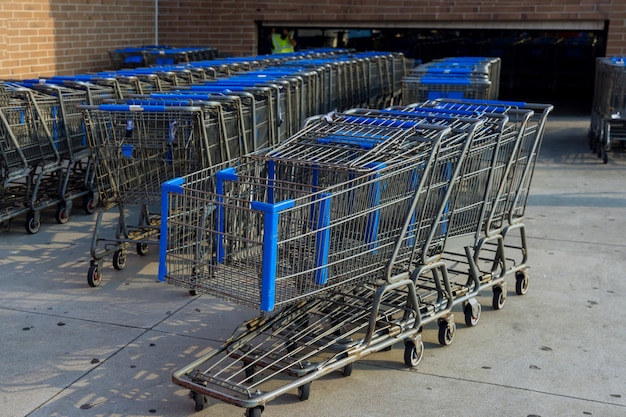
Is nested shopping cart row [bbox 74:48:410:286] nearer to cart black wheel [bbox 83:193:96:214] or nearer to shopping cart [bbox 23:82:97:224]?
shopping cart [bbox 23:82:97:224]

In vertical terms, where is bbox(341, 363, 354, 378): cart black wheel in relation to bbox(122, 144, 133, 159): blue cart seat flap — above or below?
below

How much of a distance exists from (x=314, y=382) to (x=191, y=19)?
11656mm

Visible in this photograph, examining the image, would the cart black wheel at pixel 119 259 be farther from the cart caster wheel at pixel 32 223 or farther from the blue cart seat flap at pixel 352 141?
the blue cart seat flap at pixel 352 141

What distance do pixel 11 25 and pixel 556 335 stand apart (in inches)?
327

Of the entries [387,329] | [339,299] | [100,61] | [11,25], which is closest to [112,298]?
[339,299]

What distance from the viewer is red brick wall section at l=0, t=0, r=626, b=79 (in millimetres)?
10797

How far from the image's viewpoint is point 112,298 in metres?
5.29

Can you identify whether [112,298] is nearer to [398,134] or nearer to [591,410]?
[398,134]

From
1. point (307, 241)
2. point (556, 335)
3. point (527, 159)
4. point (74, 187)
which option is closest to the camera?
point (307, 241)

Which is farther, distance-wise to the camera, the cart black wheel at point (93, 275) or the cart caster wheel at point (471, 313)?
the cart black wheel at point (93, 275)

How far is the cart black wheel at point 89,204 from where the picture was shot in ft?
24.4

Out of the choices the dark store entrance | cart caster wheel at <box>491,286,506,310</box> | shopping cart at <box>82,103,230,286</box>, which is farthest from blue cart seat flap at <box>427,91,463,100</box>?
the dark store entrance

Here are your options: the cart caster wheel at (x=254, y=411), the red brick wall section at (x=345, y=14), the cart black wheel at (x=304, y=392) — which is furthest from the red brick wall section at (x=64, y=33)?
the cart caster wheel at (x=254, y=411)

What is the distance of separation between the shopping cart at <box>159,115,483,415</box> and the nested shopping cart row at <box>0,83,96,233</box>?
3031mm
